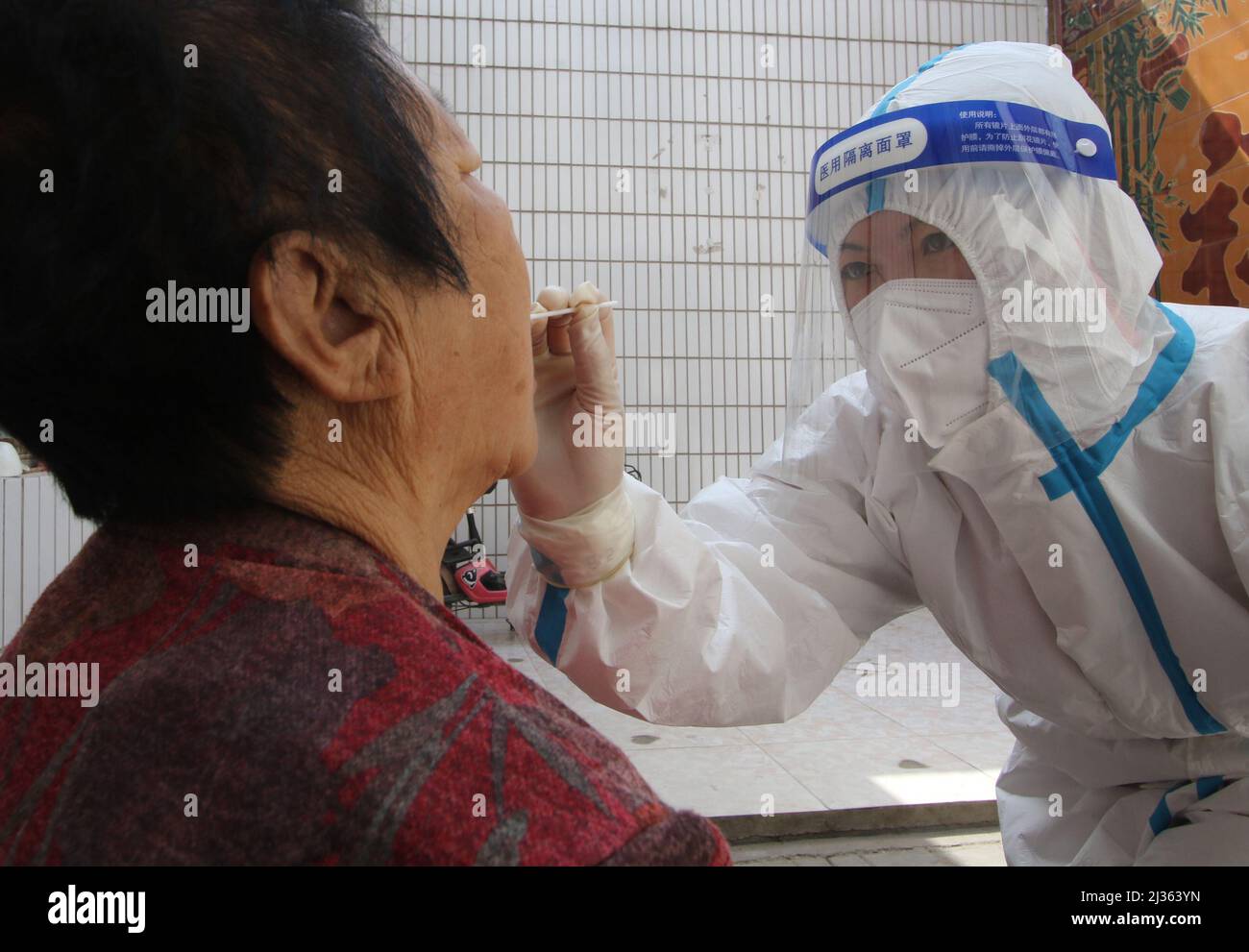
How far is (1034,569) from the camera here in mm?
1472

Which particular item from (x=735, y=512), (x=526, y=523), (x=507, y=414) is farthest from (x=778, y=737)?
(x=507, y=414)

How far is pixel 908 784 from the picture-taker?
3141mm

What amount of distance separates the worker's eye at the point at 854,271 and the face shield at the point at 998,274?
7 centimetres

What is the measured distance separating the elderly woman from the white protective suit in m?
0.85

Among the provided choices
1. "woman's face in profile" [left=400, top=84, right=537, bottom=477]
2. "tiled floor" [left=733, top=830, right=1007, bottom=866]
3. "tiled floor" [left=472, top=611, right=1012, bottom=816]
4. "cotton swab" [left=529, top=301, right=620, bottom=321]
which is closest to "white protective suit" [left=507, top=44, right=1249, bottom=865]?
"cotton swab" [left=529, top=301, right=620, bottom=321]

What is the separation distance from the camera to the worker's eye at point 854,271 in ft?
5.50

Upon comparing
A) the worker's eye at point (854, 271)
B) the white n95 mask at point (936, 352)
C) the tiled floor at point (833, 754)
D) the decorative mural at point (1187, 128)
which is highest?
the decorative mural at point (1187, 128)

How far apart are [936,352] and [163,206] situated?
120cm

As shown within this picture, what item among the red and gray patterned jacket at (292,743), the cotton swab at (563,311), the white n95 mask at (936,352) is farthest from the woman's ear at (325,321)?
the white n95 mask at (936,352)

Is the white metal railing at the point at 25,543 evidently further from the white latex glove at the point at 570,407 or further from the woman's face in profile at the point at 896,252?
the woman's face in profile at the point at 896,252

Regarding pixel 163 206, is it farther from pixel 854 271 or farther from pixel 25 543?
pixel 25 543

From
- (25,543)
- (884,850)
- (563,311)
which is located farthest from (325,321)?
(884,850)

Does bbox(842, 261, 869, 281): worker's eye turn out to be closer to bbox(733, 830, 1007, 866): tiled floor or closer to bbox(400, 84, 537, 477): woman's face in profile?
bbox(400, 84, 537, 477): woman's face in profile

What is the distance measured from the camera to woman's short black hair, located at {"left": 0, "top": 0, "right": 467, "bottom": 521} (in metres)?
0.61
